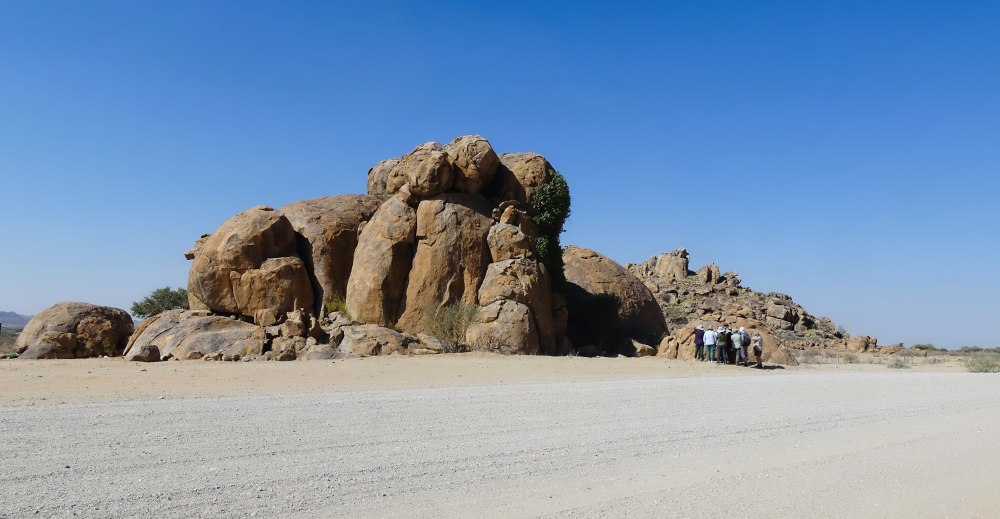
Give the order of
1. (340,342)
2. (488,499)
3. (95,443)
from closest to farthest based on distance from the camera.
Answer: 1. (488,499)
2. (95,443)
3. (340,342)

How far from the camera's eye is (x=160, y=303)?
34781mm

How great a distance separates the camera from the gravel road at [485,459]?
5645 millimetres

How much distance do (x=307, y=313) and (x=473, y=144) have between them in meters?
8.80

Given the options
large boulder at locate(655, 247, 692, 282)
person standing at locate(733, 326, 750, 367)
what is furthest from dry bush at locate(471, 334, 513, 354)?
large boulder at locate(655, 247, 692, 282)

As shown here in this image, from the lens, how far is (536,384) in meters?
15.3

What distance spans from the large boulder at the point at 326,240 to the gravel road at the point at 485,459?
15.2m

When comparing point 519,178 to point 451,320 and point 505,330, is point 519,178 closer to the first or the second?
point 451,320

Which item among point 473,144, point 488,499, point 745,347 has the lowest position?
point 488,499

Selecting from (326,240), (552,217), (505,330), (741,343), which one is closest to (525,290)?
(505,330)

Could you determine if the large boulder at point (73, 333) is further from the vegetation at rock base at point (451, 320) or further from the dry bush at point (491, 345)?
the dry bush at point (491, 345)

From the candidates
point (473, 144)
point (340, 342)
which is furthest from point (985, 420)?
point (473, 144)

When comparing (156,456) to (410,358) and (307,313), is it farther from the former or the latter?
(307,313)

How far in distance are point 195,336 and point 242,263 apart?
319cm

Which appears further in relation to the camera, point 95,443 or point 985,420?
point 985,420
